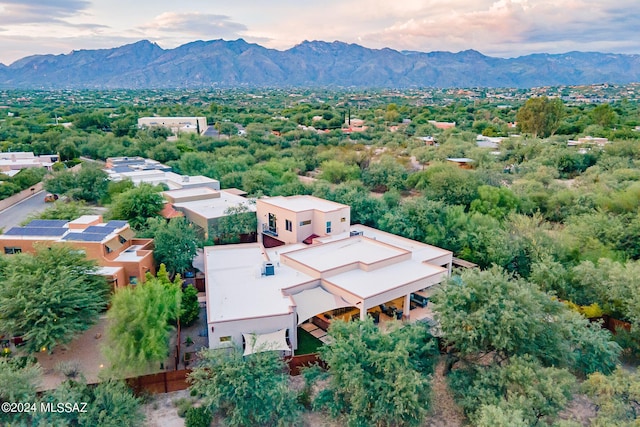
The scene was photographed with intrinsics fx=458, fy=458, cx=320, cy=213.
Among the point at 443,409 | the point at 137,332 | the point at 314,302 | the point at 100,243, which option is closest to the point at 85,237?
the point at 100,243

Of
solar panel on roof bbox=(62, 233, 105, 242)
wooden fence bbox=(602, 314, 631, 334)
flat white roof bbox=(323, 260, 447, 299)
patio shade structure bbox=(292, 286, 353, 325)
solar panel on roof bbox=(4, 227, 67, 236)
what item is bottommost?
wooden fence bbox=(602, 314, 631, 334)

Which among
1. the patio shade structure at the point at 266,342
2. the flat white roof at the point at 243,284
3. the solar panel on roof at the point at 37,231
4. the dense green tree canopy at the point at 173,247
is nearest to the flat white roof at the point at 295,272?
the flat white roof at the point at 243,284

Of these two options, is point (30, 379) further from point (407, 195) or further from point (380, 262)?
point (407, 195)

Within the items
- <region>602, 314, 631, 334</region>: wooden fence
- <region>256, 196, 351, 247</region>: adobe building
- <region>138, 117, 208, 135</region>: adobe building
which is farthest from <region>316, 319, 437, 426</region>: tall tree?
<region>138, 117, 208, 135</region>: adobe building

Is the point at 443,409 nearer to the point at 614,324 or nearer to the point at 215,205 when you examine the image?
the point at 614,324

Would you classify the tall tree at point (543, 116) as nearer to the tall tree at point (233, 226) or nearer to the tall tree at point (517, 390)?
the tall tree at point (233, 226)

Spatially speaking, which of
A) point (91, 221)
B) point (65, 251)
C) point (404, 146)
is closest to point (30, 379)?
point (65, 251)

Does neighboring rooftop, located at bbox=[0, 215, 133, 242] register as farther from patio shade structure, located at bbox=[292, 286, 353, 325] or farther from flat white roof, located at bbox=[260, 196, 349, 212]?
patio shade structure, located at bbox=[292, 286, 353, 325]
